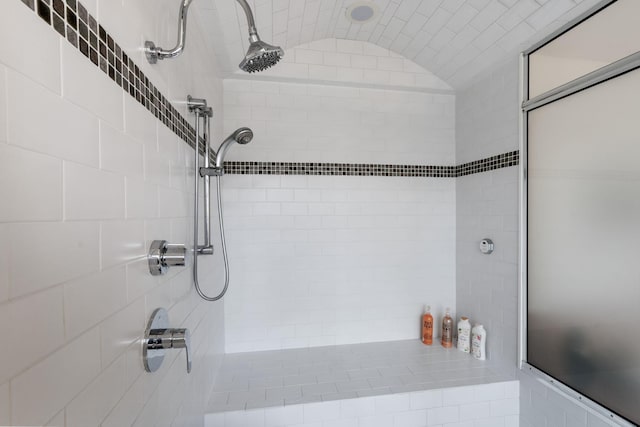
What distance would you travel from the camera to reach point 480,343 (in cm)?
194

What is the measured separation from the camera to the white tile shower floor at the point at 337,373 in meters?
1.57

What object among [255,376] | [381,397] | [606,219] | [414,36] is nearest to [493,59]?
[414,36]

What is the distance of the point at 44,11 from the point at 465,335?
98.9 inches

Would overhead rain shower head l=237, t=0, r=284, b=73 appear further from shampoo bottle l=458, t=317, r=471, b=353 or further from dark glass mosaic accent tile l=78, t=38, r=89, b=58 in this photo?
shampoo bottle l=458, t=317, r=471, b=353

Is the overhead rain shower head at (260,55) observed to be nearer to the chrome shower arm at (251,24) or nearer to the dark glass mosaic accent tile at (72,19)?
the chrome shower arm at (251,24)

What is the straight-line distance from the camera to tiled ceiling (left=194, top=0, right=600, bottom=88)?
4.75 feet

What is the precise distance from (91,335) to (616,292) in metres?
1.85

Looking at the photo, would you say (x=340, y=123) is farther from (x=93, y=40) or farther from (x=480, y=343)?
(x=480, y=343)

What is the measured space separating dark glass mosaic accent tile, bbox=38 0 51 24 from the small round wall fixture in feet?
5.47

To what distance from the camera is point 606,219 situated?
1.25 m

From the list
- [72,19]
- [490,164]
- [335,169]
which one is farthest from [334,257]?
[72,19]

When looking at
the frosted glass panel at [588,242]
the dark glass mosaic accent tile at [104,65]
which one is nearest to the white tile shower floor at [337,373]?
the frosted glass panel at [588,242]

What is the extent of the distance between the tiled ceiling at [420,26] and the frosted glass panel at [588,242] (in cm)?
46

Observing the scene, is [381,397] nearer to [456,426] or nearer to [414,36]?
[456,426]
